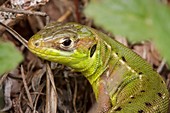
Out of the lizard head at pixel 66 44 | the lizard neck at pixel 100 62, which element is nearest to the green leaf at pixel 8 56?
the lizard head at pixel 66 44

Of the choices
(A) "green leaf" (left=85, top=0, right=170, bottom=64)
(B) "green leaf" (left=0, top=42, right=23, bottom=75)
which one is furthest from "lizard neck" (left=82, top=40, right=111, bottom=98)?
(A) "green leaf" (left=85, top=0, right=170, bottom=64)

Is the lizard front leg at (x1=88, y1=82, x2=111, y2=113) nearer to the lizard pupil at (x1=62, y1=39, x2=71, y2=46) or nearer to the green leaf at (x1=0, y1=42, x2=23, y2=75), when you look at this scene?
the lizard pupil at (x1=62, y1=39, x2=71, y2=46)

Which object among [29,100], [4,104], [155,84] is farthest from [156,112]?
[4,104]

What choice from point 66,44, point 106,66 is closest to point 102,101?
point 106,66

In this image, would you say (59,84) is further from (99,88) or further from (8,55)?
(8,55)

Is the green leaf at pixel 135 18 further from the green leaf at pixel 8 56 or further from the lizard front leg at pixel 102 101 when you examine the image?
the lizard front leg at pixel 102 101

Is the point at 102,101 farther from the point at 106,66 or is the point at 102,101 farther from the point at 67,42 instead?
the point at 67,42
